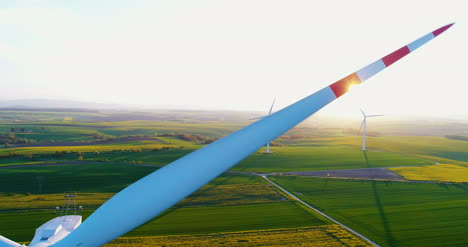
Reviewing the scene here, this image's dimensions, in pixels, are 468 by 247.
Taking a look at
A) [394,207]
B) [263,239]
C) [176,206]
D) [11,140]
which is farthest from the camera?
[11,140]

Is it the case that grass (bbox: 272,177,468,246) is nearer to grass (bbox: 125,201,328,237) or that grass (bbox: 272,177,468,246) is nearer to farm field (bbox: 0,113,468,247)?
farm field (bbox: 0,113,468,247)

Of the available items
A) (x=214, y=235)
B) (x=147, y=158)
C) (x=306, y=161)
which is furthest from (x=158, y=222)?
(x=306, y=161)

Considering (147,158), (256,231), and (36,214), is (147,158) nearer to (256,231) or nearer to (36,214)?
(36,214)

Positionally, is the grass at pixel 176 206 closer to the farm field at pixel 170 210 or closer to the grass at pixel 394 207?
the farm field at pixel 170 210

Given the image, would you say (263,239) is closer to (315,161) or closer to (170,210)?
(170,210)

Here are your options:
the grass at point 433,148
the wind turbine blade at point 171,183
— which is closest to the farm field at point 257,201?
the grass at point 433,148

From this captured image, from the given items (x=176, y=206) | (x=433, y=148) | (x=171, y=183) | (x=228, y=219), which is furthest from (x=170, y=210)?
(x=433, y=148)
